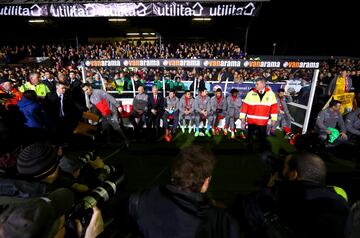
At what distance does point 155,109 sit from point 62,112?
9.04 feet

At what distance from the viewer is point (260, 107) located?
5656 mm

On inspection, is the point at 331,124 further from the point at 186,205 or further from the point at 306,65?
the point at 186,205

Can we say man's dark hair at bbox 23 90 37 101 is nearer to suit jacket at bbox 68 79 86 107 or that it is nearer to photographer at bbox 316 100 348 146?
suit jacket at bbox 68 79 86 107

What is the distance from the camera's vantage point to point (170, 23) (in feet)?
62.5

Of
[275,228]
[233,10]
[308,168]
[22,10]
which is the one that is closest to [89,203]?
[275,228]

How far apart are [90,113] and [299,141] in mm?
5987

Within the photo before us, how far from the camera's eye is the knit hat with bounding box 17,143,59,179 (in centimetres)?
196

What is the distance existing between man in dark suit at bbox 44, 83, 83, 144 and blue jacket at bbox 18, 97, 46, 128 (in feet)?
2.55

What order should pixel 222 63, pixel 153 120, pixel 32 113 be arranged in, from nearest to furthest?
pixel 32 113
pixel 222 63
pixel 153 120

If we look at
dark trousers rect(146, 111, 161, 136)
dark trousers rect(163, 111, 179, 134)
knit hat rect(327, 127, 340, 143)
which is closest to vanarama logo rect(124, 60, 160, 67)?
dark trousers rect(146, 111, 161, 136)

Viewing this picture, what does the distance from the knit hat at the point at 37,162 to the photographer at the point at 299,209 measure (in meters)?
1.67

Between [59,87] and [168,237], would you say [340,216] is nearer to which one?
[168,237]

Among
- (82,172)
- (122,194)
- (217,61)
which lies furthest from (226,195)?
(217,61)

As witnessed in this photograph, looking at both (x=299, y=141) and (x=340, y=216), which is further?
(x=299, y=141)
